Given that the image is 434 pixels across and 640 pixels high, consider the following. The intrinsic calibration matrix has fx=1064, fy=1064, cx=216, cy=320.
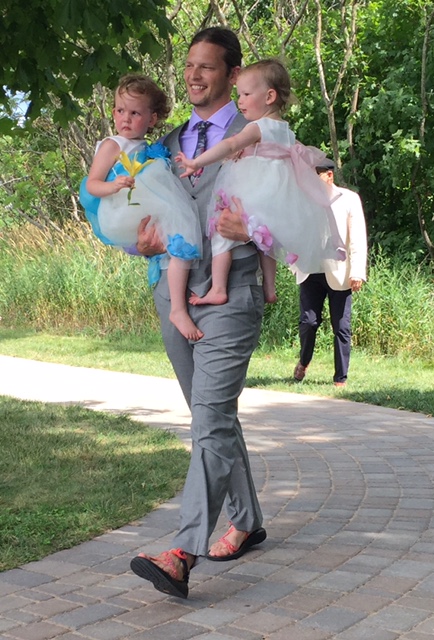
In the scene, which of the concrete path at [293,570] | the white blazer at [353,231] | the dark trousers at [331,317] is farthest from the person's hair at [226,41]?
the dark trousers at [331,317]

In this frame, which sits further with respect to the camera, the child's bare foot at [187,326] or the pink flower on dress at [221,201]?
the child's bare foot at [187,326]

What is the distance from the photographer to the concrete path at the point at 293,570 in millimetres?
3816

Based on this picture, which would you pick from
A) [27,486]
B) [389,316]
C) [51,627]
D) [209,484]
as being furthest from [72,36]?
[389,316]

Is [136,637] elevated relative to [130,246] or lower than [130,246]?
lower

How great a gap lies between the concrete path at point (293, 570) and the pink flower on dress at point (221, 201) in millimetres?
1510

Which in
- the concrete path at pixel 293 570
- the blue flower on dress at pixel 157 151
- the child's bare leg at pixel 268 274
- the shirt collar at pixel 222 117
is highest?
the shirt collar at pixel 222 117

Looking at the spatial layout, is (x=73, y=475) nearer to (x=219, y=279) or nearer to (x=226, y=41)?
(x=219, y=279)

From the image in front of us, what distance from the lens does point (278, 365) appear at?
11320 millimetres

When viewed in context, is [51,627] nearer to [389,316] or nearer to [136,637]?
[136,637]

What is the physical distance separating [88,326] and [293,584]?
10914mm

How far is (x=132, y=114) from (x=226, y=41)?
1.54 feet

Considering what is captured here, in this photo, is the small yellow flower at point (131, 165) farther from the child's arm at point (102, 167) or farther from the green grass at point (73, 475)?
the green grass at point (73, 475)

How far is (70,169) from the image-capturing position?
65.3 ft

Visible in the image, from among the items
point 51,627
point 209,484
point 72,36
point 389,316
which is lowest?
point 51,627
